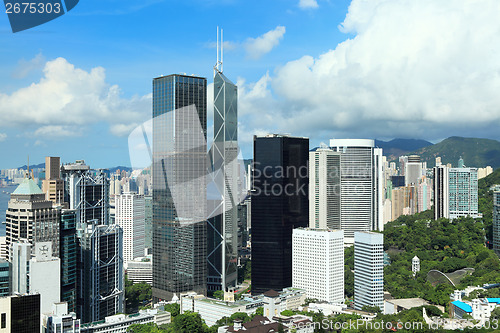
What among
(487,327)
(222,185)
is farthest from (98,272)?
(487,327)

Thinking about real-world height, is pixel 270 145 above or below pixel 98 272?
above

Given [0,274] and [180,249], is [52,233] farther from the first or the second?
[180,249]

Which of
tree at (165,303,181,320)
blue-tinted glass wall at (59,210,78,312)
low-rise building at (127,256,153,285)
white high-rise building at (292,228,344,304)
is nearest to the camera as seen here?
blue-tinted glass wall at (59,210,78,312)

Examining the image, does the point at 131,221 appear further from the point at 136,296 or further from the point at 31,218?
the point at 31,218

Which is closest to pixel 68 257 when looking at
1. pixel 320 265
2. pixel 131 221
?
Result: pixel 320 265

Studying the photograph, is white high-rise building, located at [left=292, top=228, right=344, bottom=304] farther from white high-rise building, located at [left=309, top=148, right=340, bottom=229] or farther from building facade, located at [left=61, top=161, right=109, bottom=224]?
white high-rise building, located at [left=309, top=148, right=340, bottom=229]

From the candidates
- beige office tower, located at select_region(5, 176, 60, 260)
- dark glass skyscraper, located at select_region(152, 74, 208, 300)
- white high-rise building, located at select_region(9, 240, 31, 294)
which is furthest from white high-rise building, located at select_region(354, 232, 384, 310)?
white high-rise building, located at select_region(9, 240, 31, 294)

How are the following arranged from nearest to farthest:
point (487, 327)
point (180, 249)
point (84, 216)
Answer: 1. point (487, 327)
2. point (180, 249)
3. point (84, 216)
